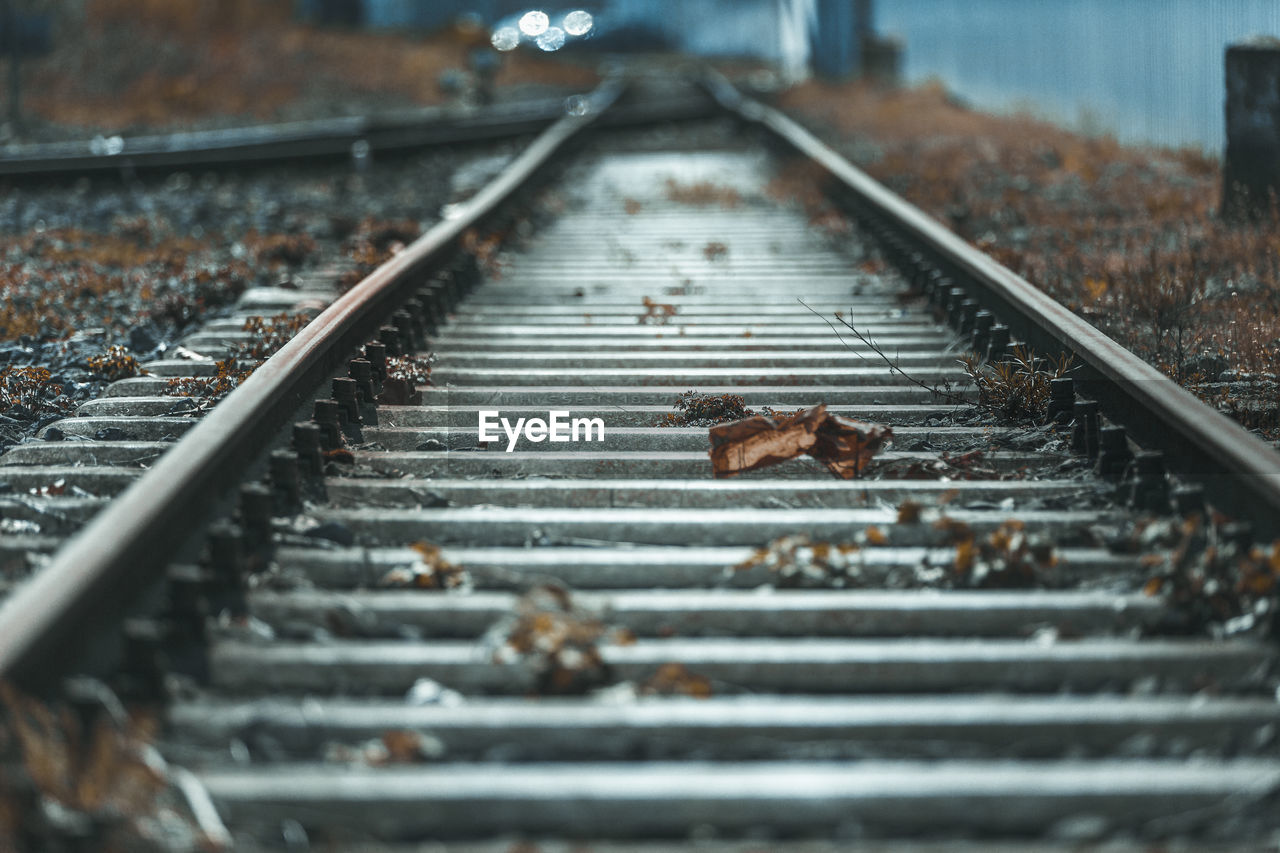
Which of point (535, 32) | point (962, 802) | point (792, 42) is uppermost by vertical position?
point (535, 32)

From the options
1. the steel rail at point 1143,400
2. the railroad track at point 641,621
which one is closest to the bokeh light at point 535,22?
the steel rail at point 1143,400

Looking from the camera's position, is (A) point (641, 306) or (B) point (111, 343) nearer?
(B) point (111, 343)

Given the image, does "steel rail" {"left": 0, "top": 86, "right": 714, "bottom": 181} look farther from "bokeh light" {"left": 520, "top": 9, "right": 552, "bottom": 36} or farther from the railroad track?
"bokeh light" {"left": 520, "top": 9, "right": 552, "bottom": 36}

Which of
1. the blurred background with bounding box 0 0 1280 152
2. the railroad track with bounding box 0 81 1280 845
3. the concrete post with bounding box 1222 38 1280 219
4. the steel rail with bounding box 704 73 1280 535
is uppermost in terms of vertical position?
the blurred background with bounding box 0 0 1280 152

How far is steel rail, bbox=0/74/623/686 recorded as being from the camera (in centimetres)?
211

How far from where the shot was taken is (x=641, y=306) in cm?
577

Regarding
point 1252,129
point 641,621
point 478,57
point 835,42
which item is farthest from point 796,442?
point 835,42

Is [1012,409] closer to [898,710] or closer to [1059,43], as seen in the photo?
[898,710]

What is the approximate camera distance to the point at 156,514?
8.38ft

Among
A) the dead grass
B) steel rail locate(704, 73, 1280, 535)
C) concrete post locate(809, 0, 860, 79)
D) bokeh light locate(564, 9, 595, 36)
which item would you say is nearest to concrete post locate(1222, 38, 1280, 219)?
the dead grass

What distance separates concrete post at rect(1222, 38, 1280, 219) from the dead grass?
0.25 meters

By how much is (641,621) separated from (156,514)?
3.38 feet

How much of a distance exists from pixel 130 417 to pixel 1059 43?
670 inches

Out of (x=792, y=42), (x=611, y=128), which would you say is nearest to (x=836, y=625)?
(x=611, y=128)
